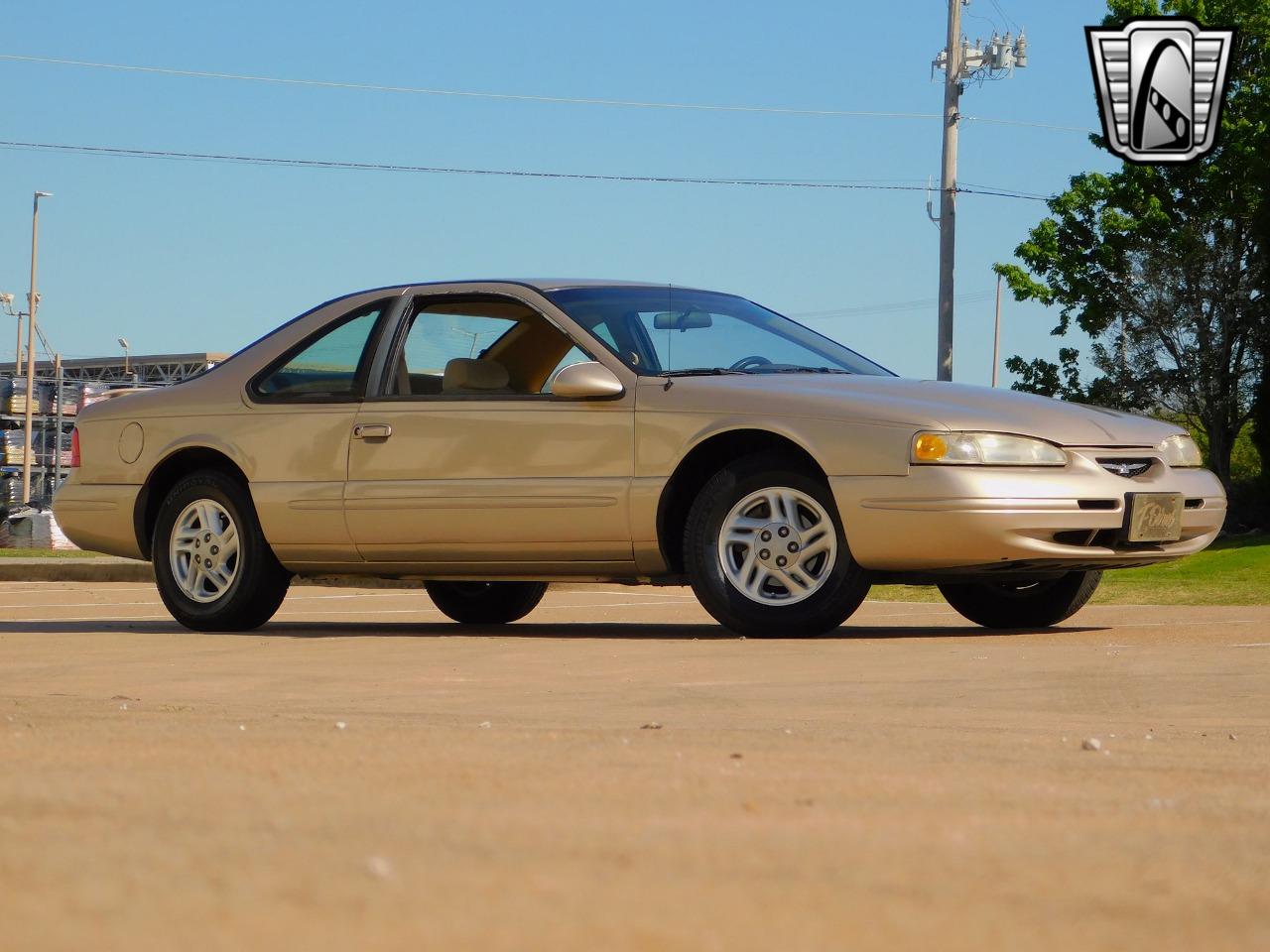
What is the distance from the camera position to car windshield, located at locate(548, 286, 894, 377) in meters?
8.06

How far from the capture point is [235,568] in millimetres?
8625

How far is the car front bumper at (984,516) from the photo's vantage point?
7.14m

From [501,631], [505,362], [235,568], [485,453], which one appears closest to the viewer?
[485,453]

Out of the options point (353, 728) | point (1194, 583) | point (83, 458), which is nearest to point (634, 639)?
point (83, 458)

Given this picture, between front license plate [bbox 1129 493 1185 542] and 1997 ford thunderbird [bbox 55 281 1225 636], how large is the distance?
0.01 metres

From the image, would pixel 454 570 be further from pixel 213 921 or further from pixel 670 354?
pixel 213 921

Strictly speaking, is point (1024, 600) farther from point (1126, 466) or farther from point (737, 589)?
point (737, 589)

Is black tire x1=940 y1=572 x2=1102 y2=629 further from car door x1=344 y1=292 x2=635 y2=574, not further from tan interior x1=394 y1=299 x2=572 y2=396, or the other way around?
tan interior x1=394 y1=299 x2=572 y2=396

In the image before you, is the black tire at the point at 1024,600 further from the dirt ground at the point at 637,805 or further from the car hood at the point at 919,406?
the dirt ground at the point at 637,805

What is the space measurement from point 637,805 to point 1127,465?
5.07 metres

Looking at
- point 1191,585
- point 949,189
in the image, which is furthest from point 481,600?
point 949,189

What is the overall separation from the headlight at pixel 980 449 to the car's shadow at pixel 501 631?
88 cm

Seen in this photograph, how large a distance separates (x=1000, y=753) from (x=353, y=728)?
1.33m

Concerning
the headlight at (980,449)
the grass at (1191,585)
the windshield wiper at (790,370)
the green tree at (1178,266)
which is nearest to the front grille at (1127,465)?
the headlight at (980,449)
